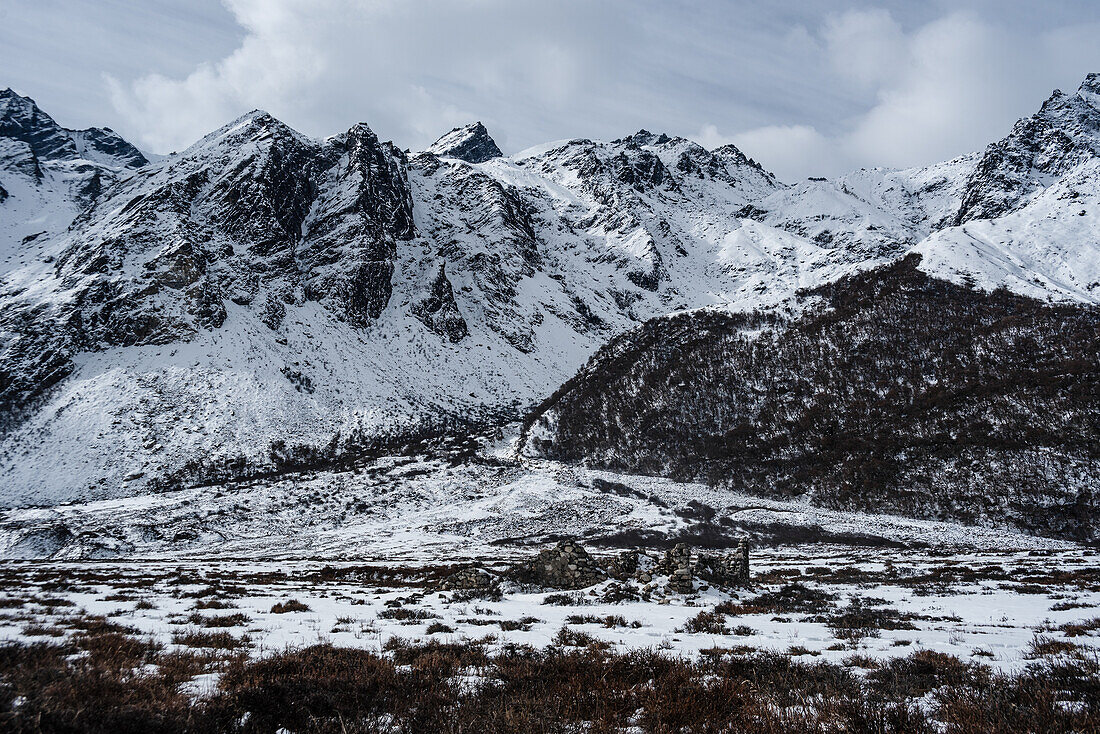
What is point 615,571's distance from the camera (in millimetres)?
25875

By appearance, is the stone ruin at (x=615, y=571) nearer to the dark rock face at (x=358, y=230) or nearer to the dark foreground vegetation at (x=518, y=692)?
the dark foreground vegetation at (x=518, y=692)

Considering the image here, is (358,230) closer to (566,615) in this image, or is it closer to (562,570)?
(562,570)

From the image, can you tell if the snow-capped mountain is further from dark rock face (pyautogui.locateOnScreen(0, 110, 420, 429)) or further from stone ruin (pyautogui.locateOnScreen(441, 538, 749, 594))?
stone ruin (pyautogui.locateOnScreen(441, 538, 749, 594))

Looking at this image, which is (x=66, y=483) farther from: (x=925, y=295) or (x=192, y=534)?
(x=925, y=295)

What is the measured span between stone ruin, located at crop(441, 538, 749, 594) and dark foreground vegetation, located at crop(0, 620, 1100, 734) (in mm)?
13011

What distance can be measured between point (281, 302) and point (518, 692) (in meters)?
120

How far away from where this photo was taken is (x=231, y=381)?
88125mm

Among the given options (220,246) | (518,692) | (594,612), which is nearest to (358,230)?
(220,246)

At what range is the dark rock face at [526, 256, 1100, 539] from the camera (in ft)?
187


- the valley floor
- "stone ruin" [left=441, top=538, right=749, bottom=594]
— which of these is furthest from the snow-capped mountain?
"stone ruin" [left=441, top=538, right=749, bottom=594]

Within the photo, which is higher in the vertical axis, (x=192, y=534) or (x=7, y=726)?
(x=7, y=726)

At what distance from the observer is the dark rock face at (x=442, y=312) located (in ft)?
428

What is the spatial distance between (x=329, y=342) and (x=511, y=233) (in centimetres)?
8368

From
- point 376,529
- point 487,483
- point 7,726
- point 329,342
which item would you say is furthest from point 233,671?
point 329,342
